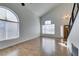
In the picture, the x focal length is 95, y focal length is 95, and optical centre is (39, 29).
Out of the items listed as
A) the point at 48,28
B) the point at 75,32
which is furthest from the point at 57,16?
the point at 75,32

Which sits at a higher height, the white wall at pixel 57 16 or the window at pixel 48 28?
the white wall at pixel 57 16

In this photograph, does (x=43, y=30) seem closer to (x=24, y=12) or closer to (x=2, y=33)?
(x=2, y=33)

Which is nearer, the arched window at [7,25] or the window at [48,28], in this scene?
the window at [48,28]

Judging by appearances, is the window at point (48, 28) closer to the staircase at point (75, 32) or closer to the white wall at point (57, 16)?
the white wall at point (57, 16)

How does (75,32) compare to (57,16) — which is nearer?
(75,32)

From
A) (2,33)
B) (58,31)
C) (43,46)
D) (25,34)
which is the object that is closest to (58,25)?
(58,31)

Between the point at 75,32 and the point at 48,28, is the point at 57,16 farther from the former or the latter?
the point at 75,32

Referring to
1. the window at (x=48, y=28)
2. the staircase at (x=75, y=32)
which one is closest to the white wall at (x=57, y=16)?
the window at (x=48, y=28)

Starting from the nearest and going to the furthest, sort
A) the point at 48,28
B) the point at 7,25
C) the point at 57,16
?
the point at 48,28
the point at 57,16
the point at 7,25

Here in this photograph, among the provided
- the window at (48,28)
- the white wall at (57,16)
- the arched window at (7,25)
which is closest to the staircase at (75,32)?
the white wall at (57,16)

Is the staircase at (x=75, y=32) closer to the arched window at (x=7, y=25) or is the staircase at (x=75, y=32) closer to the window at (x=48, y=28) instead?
the window at (x=48, y=28)

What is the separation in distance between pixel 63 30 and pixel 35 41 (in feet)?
4.29

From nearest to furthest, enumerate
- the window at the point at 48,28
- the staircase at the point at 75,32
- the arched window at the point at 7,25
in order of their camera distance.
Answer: the staircase at the point at 75,32 < the window at the point at 48,28 < the arched window at the point at 7,25

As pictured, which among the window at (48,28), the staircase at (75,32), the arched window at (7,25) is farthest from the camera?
the arched window at (7,25)
